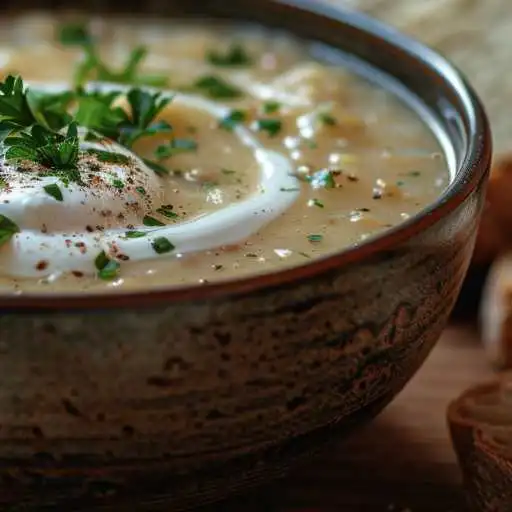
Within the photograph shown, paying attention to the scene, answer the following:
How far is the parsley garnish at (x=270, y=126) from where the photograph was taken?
1945 mm

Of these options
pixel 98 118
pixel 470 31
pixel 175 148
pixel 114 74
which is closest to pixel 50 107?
pixel 98 118

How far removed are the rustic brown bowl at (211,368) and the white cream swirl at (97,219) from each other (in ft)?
0.64

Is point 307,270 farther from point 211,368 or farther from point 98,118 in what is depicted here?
point 98,118

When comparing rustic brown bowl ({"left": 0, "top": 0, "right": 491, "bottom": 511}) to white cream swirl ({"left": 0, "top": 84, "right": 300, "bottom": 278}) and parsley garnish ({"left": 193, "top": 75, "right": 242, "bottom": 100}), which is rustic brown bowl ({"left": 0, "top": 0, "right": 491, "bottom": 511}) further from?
parsley garnish ({"left": 193, "top": 75, "right": 242, "bottom": 100})

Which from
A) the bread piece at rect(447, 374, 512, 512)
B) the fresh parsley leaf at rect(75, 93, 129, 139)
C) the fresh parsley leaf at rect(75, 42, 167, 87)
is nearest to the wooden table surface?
the bread piece at rect(447, 374, 512, 512)

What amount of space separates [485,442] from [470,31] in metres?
1.35

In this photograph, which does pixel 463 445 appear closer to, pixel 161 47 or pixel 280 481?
pixel 280 481

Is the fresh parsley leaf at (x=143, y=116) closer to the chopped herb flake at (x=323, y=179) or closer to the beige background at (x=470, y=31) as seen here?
the chopped herb flake at (x=323, y=179)

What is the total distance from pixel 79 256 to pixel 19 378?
22 centimetres

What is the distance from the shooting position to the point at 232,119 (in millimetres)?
1974

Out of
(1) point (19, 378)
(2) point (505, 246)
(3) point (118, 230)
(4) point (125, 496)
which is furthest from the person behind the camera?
(2) point (505, 246)

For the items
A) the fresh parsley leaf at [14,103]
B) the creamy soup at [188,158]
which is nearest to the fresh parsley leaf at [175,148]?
the creamy soup at [188,158]

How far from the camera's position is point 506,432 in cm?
173

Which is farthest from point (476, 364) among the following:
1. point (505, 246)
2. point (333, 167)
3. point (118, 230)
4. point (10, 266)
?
point (10, 266)
